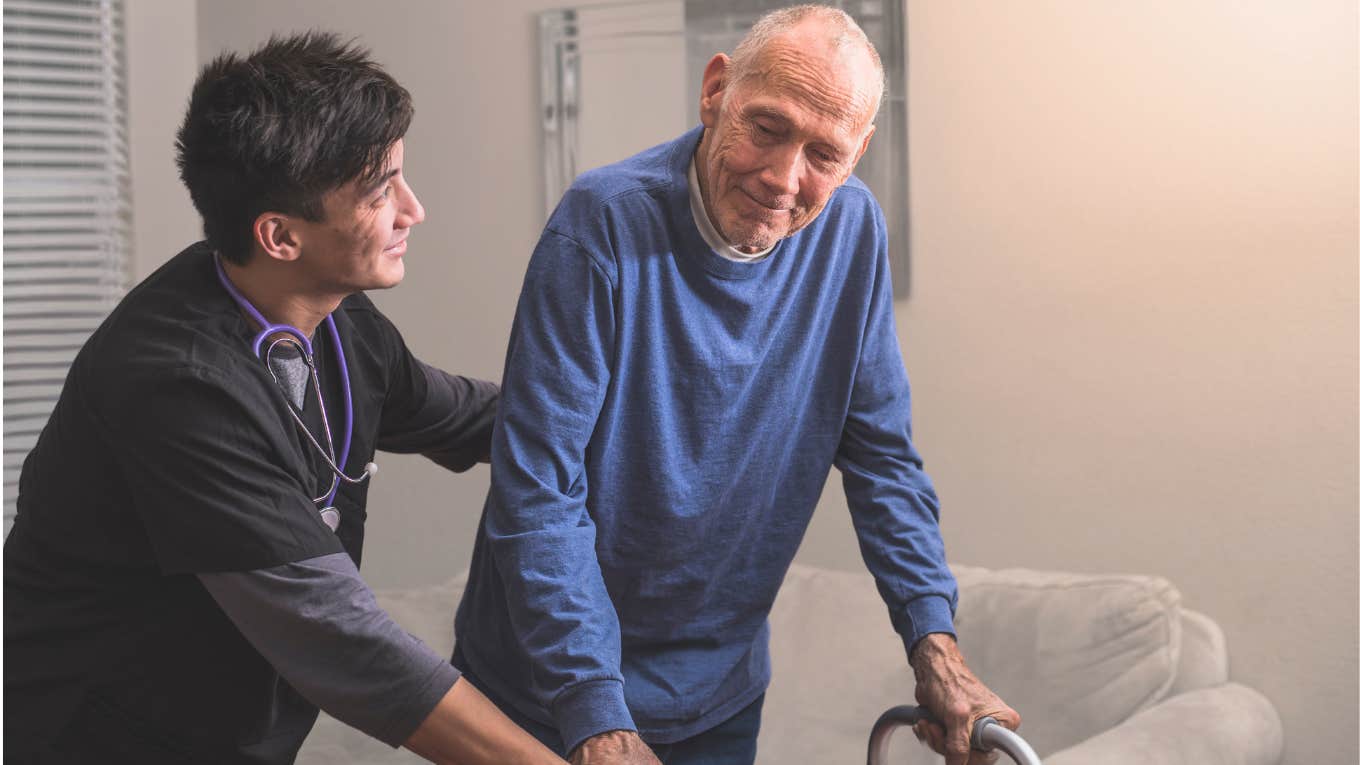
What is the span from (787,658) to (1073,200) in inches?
45.6

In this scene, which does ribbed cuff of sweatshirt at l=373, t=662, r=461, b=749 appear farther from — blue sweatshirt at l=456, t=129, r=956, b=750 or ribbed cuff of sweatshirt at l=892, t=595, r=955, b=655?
ribbed cuff of sweatshirt at l=892, t=595, r=955, b=655

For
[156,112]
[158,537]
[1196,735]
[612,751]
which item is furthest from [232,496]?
[156,112]

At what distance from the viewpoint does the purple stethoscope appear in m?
1.34

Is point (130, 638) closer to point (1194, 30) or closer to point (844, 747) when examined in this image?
point (844, 747)

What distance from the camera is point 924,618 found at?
4.78 ft

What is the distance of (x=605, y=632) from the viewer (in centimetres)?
124

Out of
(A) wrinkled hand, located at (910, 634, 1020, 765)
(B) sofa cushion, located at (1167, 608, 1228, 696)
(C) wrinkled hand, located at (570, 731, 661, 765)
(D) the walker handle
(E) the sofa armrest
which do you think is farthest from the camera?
(B) sofa cushion, located at (1167, 608, 1228, 696)

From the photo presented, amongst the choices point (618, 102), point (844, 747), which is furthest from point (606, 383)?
point (618, 102)

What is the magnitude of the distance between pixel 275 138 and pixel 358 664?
52 centimetres

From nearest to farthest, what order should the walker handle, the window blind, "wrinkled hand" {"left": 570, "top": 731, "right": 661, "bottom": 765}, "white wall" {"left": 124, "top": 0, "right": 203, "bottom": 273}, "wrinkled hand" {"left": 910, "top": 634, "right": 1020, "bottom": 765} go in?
"wrinkled hand" {"left": 570, "top": 731, "right": 661, "bottom": 765} < the walker handle < "wrinkled hand" {"left": 910, "top": 634, "right": 1020, "bottom": 765} < the window blind < "white wall" {"left": 124, "top": 0, "right": 203, "bottom": 273}

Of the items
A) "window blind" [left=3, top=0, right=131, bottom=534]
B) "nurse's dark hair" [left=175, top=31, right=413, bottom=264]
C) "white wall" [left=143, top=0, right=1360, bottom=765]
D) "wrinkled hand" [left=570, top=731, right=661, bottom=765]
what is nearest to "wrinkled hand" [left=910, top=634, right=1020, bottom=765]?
"wrinkled hand" [left=570, top=731, right=661, bottom=765]

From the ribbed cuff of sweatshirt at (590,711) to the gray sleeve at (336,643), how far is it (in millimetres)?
149

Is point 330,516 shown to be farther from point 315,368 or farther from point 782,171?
point 782,171

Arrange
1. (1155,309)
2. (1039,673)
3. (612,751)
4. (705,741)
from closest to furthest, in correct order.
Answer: (612,751)
(705,741)
(1039,673)
(1155,309)
